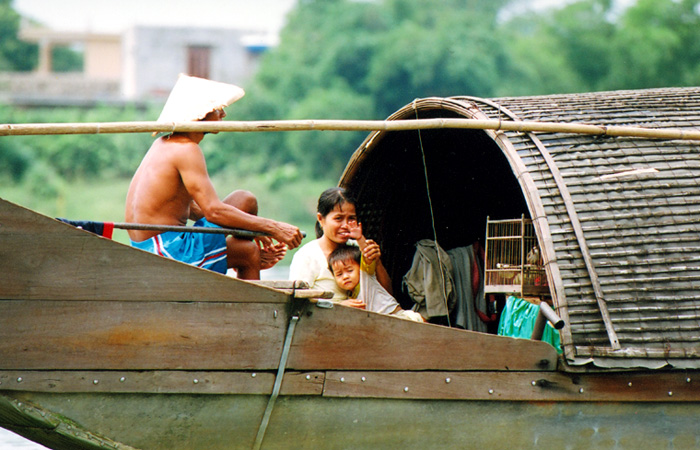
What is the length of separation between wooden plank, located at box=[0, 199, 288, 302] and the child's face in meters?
1.09

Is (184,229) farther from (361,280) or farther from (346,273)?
(361,280)

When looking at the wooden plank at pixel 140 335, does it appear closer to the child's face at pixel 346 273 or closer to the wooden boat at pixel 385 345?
the wooden boat at pixel 385 345

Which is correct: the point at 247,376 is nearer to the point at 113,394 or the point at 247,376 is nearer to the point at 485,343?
the point at 113,394

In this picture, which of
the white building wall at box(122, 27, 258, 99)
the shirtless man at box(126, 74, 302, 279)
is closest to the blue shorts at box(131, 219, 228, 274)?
the shirtless man at box(126, 74, 302, 279)

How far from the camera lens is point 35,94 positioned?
2402 centimetres

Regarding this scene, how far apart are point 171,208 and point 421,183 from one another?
191 centimetres

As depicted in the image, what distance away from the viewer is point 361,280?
4246 millimetres

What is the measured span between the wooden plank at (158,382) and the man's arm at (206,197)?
694mm

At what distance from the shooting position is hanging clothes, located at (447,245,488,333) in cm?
472

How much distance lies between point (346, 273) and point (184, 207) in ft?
2.78

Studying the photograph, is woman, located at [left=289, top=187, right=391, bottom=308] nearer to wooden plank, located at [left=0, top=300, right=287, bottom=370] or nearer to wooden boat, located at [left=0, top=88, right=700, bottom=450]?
wooden boat, located at [left=0, top=88, right=700, bottom=450]

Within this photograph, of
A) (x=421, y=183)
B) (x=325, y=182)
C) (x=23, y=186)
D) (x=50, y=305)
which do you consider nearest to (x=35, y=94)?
(x=23, y=186)

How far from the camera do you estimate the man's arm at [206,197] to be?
3.47 meters

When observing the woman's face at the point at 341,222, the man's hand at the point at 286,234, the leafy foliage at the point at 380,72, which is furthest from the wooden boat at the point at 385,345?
the leafy foliage at the point at 380,72
